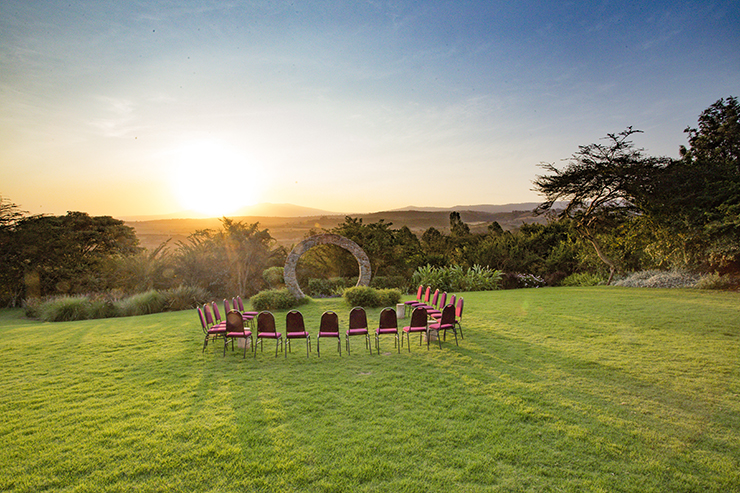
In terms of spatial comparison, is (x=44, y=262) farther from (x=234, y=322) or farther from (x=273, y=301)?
(x=234, y=322)

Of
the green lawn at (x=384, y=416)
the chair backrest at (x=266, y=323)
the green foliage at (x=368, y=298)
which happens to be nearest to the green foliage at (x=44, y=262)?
the green lawn at (x=384, y=416)

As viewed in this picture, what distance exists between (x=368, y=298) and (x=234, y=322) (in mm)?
6391

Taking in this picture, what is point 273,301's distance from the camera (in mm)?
12586

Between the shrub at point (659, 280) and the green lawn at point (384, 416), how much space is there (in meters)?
9.44

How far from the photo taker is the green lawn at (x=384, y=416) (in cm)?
302

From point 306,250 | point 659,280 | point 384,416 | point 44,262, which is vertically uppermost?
point 306,250

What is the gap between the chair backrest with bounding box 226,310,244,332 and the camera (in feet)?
22.2

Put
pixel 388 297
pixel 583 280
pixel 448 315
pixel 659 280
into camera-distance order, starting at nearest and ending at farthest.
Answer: pixel 448 315 < pixel 388 297 < pixel 659 280 < pixel 583 280

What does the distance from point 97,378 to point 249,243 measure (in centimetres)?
1485

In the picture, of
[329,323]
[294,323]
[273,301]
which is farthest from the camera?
[273,301]

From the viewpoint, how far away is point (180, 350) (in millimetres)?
7266

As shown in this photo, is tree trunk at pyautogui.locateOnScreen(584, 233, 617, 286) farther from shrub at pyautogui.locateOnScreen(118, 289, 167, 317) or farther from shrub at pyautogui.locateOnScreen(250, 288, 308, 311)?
shrub at pyautogui.locateOnScreen(118, 289, 167, 317)

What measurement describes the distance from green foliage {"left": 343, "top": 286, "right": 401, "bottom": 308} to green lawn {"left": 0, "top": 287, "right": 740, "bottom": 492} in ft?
16.0

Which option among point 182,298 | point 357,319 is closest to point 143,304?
point 182,298
